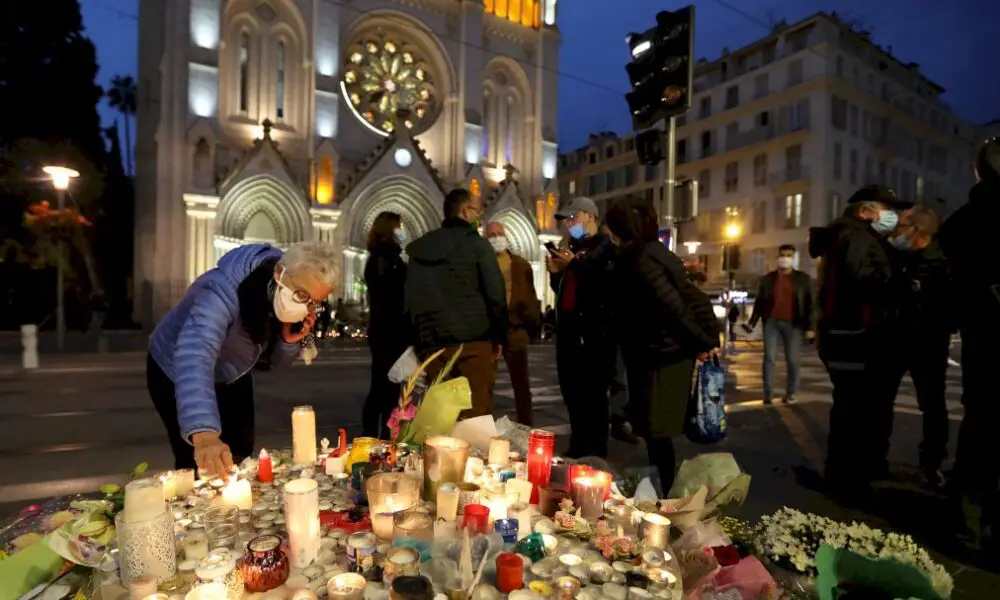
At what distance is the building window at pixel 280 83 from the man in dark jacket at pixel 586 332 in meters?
19.6

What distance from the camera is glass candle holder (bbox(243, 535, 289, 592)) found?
1.43 m

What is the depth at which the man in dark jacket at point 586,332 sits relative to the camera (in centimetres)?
470

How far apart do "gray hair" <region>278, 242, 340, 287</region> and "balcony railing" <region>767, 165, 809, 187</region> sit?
34524mm

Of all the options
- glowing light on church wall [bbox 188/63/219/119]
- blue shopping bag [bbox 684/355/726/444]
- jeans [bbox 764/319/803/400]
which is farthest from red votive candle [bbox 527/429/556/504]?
glowing light on church wall [bbox 188/63/219/119]

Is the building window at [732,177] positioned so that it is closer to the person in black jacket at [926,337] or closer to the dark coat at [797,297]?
the dark coat at [797,297]

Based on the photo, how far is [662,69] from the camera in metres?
6.24

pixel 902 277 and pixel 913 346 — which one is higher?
pixel 902 277

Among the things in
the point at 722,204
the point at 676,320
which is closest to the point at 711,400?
the point at 676,320

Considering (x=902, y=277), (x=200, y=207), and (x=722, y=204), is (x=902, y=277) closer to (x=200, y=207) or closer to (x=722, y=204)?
(x=200, y=207)

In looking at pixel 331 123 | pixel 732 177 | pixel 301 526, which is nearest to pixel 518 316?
pixel 301 526

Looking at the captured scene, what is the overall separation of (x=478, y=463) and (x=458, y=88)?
24.7m

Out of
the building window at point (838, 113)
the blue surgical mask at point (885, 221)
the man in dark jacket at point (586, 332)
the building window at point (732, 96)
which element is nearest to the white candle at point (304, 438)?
the man in dark jacket at point (586, 332)

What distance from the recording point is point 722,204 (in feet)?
121

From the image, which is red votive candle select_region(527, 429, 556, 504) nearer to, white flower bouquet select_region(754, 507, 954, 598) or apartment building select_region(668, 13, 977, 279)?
white flower bouquet select_region(754, 507, 954, 598)
